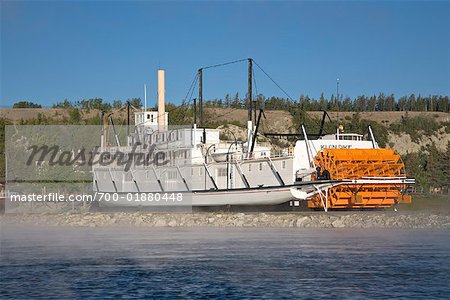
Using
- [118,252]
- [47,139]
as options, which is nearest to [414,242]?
[118,252]

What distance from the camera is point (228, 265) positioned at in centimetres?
1962

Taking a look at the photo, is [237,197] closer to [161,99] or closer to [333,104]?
[161,99]

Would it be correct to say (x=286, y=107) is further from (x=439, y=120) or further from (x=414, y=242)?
(x=414, y=242)

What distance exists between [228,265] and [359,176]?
23435 mm

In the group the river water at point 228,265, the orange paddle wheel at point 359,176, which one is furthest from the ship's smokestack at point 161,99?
the river water at point 228,265

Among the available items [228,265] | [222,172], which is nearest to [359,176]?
[222,172]

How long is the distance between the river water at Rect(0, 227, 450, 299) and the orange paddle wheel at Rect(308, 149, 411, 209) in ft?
37.2

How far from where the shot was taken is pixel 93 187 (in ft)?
183

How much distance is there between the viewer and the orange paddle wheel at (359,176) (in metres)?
41.3

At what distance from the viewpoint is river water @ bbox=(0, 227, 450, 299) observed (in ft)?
51.1

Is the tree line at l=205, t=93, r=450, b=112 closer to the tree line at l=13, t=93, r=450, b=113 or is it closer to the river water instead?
the tree line at l=13, t=93, r=450, b=113

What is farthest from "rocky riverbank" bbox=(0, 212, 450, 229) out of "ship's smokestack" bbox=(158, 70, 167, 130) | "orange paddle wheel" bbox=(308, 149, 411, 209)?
"ship's smokestack" bbox=(158, 70, 167, 130)

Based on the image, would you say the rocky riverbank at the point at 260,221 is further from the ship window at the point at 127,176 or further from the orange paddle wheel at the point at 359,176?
the ship window at the point at 127,176

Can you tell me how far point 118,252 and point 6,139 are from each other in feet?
142
